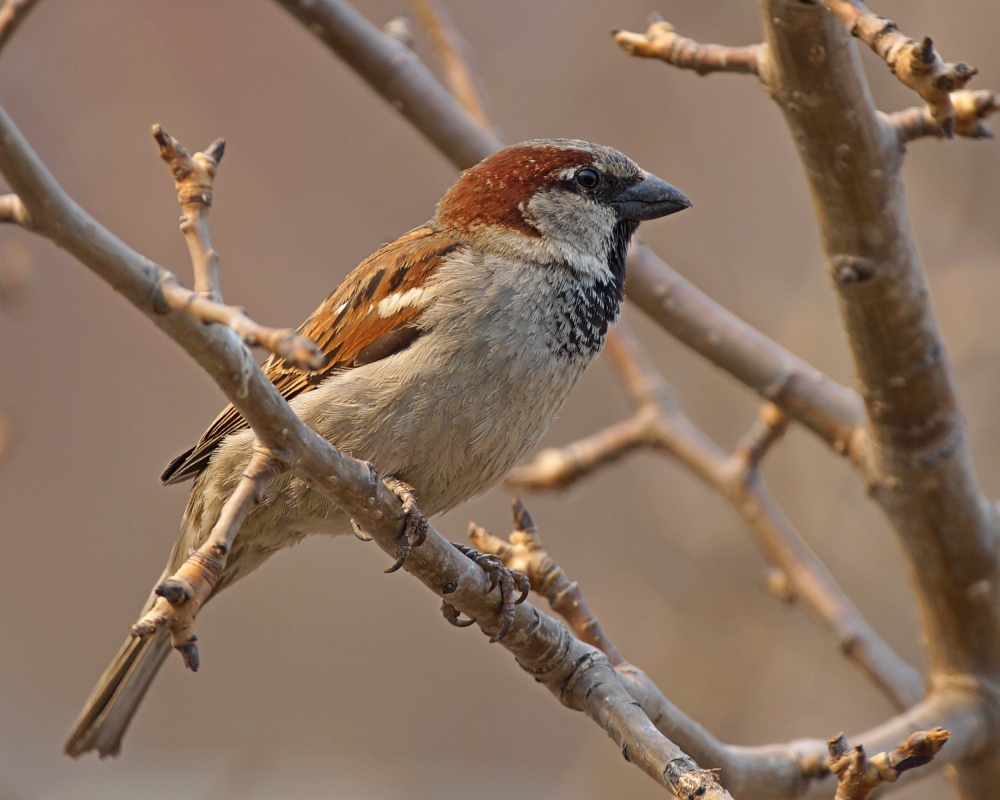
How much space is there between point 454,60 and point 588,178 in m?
0.77

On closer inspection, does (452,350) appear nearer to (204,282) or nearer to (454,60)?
(204,282)

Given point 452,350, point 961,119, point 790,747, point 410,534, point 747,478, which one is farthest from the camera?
point 747,478

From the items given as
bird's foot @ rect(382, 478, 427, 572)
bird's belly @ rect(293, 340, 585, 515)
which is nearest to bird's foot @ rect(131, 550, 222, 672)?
bird's foot @ rect(382, 478, 427, 572)

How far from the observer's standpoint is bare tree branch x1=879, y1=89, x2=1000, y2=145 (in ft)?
6.82

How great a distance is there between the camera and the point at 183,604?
4.25ft

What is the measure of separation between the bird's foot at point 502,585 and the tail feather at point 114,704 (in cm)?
98

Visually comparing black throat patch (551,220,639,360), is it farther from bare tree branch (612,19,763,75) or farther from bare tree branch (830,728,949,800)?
bare tree branch (830,728,949,800)

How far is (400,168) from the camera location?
5148 mm

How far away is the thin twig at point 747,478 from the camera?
295 cm

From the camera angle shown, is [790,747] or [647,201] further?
[647,201]

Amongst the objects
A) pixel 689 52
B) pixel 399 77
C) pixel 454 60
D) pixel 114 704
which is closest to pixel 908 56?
pixel 689 52

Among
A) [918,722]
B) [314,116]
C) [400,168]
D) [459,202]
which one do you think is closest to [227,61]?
[314,116]

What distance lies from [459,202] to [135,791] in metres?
2.93

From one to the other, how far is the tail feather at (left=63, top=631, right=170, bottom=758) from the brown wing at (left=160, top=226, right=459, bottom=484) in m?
0.51
